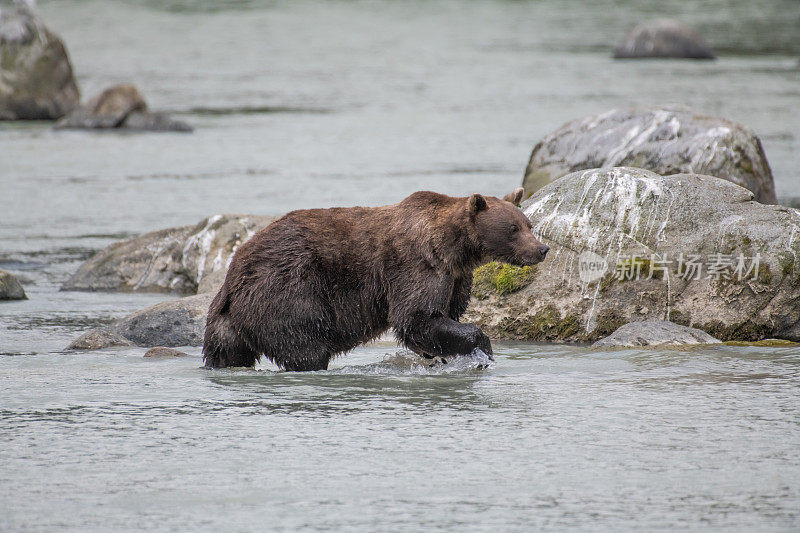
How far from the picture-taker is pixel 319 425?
611 centimetres

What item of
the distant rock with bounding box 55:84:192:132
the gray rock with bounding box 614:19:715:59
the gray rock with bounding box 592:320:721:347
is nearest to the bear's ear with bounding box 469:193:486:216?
the gray rock with bounding box 592:320:721:347

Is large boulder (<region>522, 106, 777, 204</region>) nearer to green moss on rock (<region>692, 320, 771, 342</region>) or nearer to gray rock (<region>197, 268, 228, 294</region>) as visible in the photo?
gray rock (<region>197, 268, 228, 294</region>)

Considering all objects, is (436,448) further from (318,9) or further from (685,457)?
(318,9)

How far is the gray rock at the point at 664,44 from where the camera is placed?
3203 centimetres

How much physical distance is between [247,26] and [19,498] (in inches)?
1428

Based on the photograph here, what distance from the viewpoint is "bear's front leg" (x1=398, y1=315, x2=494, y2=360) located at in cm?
712

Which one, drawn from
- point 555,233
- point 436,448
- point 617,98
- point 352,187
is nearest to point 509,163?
point 352,187

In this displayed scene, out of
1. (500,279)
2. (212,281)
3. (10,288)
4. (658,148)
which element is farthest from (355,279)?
(658,148)

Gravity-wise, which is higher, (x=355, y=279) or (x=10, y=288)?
(x=355, y=279)

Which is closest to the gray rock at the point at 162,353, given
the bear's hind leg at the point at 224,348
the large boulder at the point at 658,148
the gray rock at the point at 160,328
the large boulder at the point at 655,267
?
the gray rock at the point at 160,328

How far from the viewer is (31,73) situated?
79.0 ft

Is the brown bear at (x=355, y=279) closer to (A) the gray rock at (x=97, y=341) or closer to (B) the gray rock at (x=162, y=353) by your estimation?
(B) the gray rock at (x=162, y=353)

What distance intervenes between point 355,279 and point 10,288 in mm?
4537

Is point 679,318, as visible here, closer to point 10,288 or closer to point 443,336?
point 443,336
